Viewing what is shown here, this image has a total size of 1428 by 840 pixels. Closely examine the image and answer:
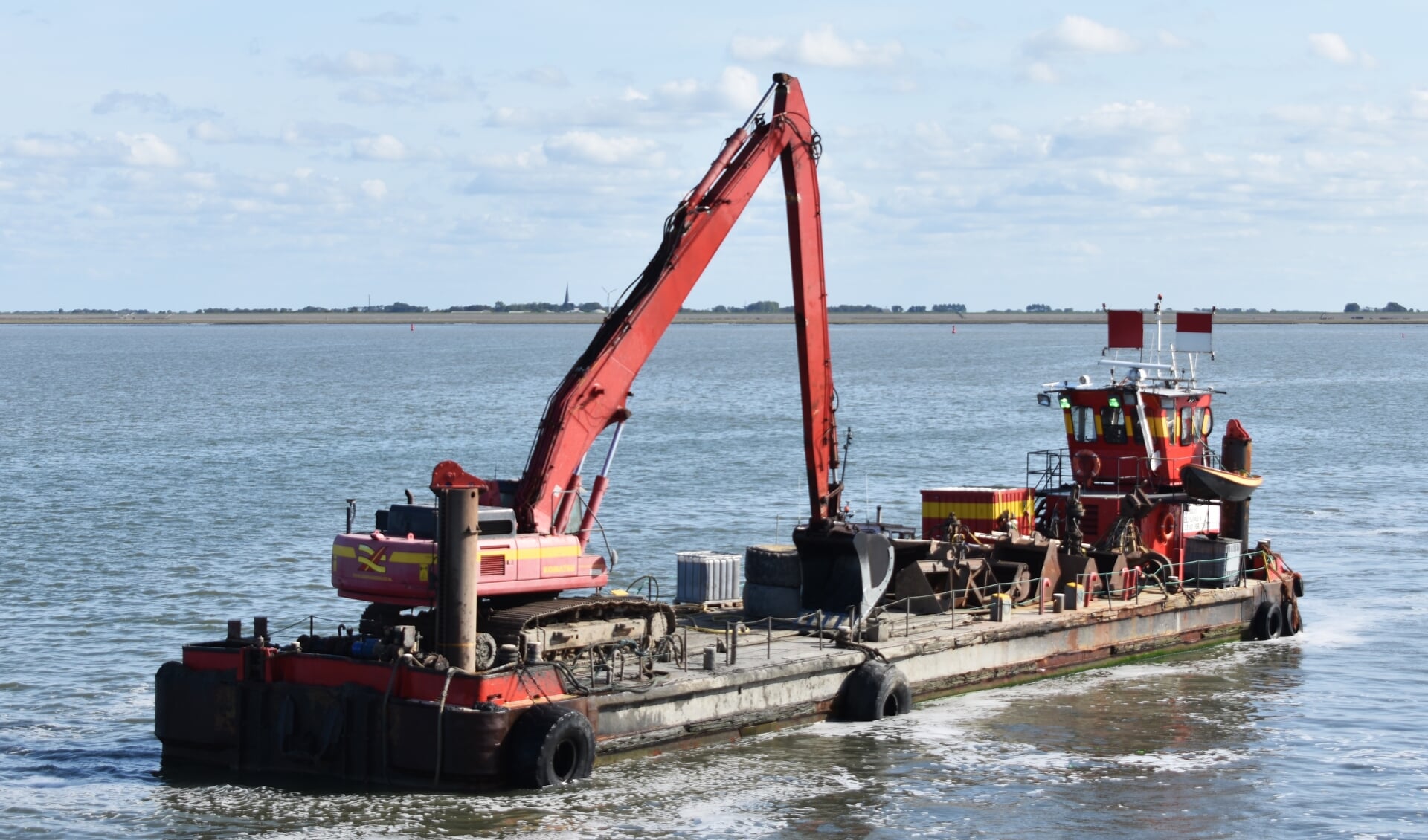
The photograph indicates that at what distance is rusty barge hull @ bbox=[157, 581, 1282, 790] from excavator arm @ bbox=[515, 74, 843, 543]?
2.63 m

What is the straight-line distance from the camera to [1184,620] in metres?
32.5

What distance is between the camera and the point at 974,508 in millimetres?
32562

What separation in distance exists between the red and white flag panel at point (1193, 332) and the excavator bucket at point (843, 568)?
8910 millimetres

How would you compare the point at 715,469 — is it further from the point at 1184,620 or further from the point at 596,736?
the point at 596,736

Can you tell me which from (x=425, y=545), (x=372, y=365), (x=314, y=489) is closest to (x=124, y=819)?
(x=425, y=545)

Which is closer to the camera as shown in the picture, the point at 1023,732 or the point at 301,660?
the point at 301,660

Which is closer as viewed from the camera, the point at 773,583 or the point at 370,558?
the point at 370,558

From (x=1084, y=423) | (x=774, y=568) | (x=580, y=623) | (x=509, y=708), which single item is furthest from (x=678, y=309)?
(x=1084, y=423)

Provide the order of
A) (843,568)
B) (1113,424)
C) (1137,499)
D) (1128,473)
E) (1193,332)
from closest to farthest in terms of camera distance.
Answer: (843,568)
(1137,499)
(1113,424)
(1128,473)
(1193,332)

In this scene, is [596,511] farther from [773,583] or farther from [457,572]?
[773,583]

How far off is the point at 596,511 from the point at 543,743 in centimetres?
406

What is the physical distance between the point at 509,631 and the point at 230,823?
421 centimetres

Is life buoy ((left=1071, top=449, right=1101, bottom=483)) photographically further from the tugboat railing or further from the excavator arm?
the excavator arm

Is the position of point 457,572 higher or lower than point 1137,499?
lower
